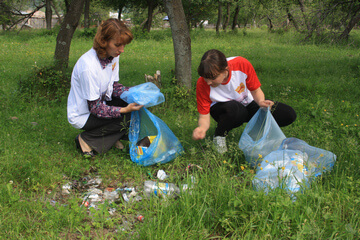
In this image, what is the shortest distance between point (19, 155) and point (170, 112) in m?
2.22

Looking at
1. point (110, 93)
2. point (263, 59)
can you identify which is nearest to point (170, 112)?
point (110, 93)

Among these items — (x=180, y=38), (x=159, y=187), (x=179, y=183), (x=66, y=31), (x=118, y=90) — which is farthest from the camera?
(x=66, y=31)

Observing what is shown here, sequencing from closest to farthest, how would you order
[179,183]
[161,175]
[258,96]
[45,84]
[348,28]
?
1. [179,183]
2. [161,175]
3. [258,96]
4. [45,84]
5. [348,28]

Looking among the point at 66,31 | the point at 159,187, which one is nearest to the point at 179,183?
the point at 159,187

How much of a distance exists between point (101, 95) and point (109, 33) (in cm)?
69

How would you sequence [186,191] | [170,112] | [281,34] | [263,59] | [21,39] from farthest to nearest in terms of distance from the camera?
[281,34], [21,39], [263,59], [170,112], [186,191]

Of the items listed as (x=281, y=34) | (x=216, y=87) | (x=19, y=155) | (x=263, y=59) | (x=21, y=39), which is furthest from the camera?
(x=281, y=34)

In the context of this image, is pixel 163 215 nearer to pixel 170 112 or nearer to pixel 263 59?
pixel 170 112

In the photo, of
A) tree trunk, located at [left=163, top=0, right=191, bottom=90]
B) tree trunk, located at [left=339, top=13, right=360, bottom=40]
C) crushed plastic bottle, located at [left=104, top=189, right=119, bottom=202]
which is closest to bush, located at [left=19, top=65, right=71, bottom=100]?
tree trunk, located at [left=163, top=0, right=191, bottom=90]

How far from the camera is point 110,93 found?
10.4 ft

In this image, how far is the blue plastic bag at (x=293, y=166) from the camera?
2.26m

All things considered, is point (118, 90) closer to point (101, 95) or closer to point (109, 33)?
point (101, 95)

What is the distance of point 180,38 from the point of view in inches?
193

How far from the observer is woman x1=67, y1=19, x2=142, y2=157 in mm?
2752
